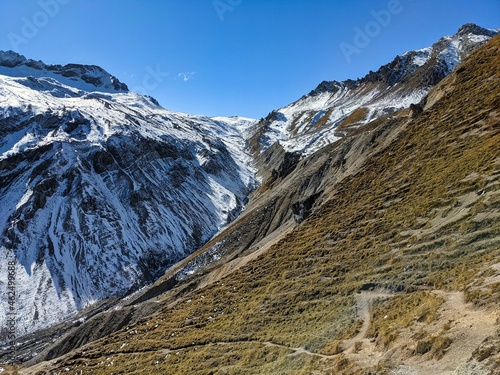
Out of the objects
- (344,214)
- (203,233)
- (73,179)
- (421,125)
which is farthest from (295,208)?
(73,179)

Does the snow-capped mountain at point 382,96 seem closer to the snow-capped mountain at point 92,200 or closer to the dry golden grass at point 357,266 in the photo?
the snow-capped mountain at point 92,200

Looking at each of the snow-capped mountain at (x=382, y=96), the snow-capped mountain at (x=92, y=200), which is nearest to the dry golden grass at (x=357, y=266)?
the snow-capped mountain at (x=92, y=200)

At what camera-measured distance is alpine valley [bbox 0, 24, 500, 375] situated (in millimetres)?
17453

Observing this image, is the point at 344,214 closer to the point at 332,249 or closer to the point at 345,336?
the point at 332,249

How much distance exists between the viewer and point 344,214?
34.8m

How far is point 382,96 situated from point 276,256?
14301 cm

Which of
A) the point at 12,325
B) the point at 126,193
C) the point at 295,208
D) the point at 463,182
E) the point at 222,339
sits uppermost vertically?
the point at 126,193

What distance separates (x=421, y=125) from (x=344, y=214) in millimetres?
15328

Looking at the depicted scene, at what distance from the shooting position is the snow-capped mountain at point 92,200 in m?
69.9

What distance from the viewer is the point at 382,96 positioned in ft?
524

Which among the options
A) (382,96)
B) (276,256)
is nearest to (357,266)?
(276,256)

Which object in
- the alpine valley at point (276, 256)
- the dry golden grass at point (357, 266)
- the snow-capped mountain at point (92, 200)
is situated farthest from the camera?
the snow-capped mountain at point (92, 200)

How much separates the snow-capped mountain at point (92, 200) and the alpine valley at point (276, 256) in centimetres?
45

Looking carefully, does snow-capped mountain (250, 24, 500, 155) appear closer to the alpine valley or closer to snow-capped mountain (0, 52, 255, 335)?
the alpine valley
